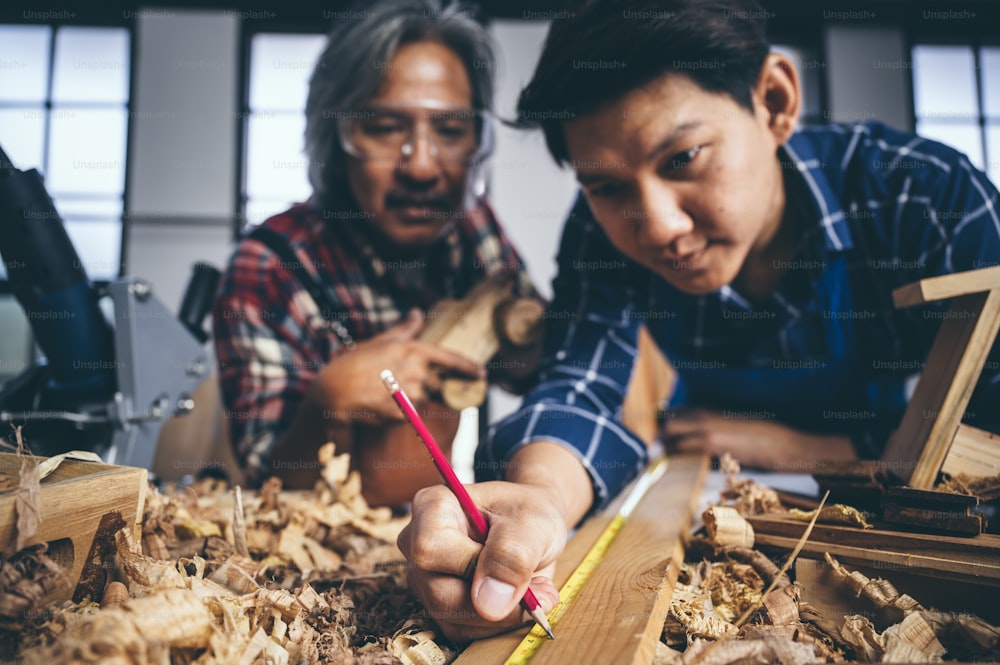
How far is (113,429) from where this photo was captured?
103 cm

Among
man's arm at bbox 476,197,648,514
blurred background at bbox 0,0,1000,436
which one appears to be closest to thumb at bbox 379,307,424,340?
man's arm at bbox 476,197,648,514

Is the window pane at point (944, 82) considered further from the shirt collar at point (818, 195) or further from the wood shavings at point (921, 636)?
the wood shavings at point (921, 636)

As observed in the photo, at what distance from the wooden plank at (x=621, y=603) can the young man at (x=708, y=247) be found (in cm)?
5

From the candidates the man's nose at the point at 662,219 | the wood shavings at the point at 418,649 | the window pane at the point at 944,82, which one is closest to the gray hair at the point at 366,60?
the man's nose at the point at 662,219

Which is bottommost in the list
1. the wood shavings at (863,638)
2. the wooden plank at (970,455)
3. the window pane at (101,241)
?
the window pane at (101,241)

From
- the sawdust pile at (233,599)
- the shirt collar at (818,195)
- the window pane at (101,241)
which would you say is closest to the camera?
the sawdust pile at (233,599)

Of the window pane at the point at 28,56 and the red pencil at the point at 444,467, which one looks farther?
the window pane at the point at 28,56

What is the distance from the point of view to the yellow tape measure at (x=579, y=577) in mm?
552

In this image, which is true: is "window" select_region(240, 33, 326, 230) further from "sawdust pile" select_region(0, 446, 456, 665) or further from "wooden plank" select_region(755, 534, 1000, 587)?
"wooden plank" select_region(755, 534, 1000, 587)

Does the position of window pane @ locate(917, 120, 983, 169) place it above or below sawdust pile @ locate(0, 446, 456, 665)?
above

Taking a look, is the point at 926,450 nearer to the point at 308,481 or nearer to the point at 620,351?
the point at 620,351

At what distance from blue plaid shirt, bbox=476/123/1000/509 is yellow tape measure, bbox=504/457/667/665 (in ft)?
0.12

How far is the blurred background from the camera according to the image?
3.89 metres

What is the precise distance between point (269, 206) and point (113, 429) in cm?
322
